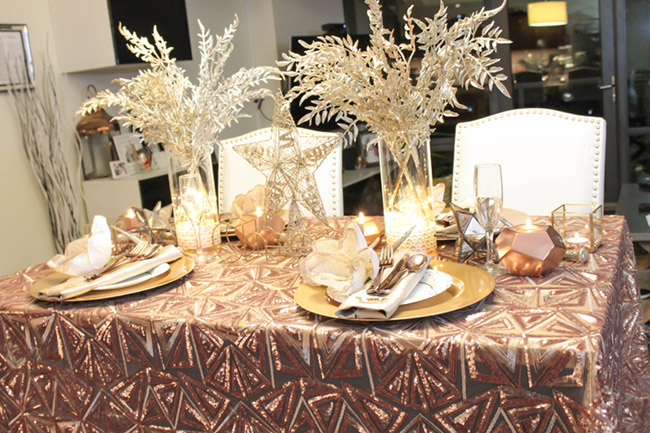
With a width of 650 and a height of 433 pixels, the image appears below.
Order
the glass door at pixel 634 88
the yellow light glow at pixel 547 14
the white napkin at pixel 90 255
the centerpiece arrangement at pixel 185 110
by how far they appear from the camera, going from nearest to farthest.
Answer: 1. the white napkin at pixel 90 255
2. the centerpiece arrangement at pixel 185 110
3. the glass door at pixel 634 88
4. the yellow light glow at pixel 547 14

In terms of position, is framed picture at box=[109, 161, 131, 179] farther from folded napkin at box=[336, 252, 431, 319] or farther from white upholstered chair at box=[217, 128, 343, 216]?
folded napkin at box=[336, 252, 431, 319]

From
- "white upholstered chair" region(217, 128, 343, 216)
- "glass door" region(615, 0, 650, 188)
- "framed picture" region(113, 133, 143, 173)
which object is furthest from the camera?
"glass door" region(615, 0, 650, 188)

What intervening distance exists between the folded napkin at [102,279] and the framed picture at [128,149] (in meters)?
2.53

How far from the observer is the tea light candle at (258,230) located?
5.21 feet

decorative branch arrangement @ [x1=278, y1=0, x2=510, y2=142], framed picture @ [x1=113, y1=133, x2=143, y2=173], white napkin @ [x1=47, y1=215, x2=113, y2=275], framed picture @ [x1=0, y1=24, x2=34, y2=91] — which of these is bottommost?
white napkin @ [x1=47, y1=215, x2=113, y2=275]

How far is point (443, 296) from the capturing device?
1.11 metres

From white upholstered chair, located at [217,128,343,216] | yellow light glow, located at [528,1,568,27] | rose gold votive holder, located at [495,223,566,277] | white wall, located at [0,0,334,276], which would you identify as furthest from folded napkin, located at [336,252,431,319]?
yellow light glow, located at [528,1,568,27]

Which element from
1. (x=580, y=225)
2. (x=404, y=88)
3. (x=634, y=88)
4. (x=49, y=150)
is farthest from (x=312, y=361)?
(x=634, y=88)

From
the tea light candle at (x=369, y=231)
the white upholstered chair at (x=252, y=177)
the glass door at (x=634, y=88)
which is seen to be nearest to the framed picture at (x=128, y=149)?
the white upholstered chair at (x=252, y=177)

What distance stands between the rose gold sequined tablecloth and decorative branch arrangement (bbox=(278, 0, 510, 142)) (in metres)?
0.36

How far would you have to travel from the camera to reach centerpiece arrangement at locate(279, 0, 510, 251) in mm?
1219

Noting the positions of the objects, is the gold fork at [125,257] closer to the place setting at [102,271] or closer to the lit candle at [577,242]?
the place setting at [102,271]

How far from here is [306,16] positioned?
544cm

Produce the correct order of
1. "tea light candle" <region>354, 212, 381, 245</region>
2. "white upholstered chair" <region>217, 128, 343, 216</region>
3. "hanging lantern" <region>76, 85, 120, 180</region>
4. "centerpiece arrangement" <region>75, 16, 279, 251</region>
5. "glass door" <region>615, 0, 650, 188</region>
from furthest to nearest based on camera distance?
1. "glass door" <region>615, 0, 650, 188</region>
2. "hanging lantern" <region>76, 85, 120, 180</region>
3. "white upholstered chair" <region>217, 128, 343, 216</region>
4. "centerpiece arrangement" <region>75, 16, 279, 251</region>
5. "tea light candle" <region>354, 212, 381, 245</region>
